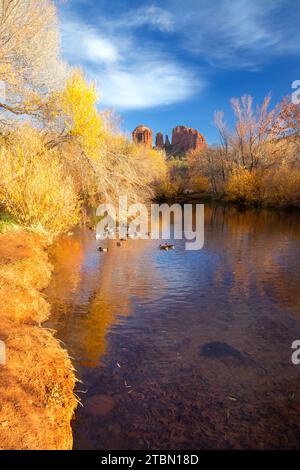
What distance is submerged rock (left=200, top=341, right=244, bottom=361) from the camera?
6.30m

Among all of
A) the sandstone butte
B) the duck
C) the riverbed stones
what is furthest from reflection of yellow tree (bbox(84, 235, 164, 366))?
the sandstone butte

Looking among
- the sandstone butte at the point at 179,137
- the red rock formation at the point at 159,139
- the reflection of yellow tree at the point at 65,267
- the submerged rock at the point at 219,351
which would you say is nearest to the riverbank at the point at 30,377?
the reflection of yellow tree at the point at 65,267

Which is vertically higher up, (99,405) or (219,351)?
(219,351)

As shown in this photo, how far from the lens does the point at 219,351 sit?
644cm

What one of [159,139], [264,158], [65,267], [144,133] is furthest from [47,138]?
[159,139]

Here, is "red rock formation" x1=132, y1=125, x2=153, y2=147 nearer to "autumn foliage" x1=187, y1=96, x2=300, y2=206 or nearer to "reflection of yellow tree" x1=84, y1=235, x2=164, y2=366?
"autumn foliage" x1=187, y1=96, x2=300, y2=206

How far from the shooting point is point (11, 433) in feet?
12.0

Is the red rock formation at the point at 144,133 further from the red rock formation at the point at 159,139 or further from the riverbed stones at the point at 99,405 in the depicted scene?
the riverbed stones at the point at 99,405

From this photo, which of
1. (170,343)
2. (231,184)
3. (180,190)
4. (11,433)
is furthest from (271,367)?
(180,190)

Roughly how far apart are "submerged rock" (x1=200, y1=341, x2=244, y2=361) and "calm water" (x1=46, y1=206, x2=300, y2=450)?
3 centimetres

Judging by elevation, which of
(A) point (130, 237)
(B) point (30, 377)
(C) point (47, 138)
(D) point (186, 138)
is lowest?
(B) point (30, 377)

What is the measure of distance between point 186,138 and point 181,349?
151823mm

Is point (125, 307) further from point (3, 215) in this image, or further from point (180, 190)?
point (180, 190)

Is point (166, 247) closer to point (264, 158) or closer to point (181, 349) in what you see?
point (181, 349)
